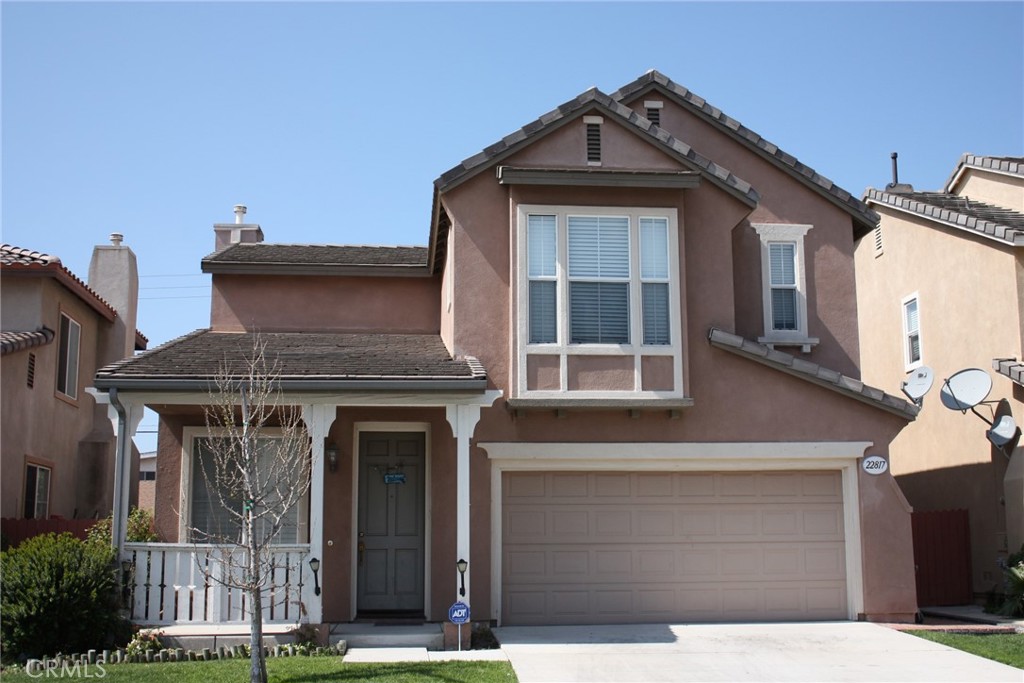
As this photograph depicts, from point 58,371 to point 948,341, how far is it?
15.9 meters

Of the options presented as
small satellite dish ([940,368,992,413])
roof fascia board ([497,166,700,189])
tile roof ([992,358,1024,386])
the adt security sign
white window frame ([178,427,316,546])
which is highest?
roof fascia board ([497,166,700,189])

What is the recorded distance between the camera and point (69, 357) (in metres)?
19.6

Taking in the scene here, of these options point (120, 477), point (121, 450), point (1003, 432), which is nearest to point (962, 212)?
point (1003, 432)

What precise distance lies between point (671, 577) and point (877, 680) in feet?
13.0

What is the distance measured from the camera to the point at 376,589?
14516 millimetres

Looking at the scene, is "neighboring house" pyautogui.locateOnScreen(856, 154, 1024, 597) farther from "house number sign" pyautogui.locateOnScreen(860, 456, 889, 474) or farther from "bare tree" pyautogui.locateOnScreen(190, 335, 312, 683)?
"bare tree" pyautogui.locateOnScreen(190, 335, 312, 683)

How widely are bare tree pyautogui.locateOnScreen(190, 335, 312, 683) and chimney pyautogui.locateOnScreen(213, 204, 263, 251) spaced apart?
3938 mm

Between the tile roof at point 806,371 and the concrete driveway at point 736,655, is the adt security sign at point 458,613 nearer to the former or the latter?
the concrete driveway at point 736,655

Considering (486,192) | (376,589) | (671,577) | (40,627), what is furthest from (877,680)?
(40,627)

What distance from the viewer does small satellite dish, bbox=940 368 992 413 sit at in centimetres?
1595

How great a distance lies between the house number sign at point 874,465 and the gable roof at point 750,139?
416cm

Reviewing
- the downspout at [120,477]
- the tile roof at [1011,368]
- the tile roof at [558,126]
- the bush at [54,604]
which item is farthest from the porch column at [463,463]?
the tile roof at [1011,368]

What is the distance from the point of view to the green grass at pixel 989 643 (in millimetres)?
11953

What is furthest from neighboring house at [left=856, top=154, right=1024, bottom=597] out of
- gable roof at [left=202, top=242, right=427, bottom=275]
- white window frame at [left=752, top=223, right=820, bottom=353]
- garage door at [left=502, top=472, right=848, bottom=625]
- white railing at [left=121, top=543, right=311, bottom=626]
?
white railing at [left=121, top=543, right=311, bottom=626]
